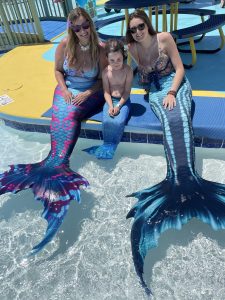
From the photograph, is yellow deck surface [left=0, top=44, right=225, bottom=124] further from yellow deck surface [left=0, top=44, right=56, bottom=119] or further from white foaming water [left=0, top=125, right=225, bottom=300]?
white foaming water [left=0, top=125, right=225, bottom=300]

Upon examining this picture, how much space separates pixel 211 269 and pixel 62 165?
202 centimetres

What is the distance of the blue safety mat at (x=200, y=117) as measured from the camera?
351 centimetres

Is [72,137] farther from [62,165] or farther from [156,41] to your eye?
[156,41]

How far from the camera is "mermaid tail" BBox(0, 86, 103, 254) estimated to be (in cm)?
291

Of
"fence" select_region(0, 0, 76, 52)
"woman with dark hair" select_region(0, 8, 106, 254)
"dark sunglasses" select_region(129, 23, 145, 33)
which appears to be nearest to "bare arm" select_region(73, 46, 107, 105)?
"woman with dark hair" select_region(0, 8, 106, 254)

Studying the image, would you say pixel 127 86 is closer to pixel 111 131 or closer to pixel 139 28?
pixel 111 131

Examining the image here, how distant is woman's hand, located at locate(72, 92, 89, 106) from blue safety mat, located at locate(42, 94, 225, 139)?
29cm

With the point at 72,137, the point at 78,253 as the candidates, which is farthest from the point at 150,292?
the point at 72,137

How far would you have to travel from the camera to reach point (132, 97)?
4.39m

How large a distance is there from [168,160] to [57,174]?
1321mm

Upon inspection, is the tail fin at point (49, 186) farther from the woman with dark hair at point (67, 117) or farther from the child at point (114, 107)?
the child at point (114, 107)

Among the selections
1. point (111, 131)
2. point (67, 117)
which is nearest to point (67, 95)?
point (67, 117)

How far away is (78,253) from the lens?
2846 mm

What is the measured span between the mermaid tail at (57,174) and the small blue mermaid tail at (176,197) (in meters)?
0.73
